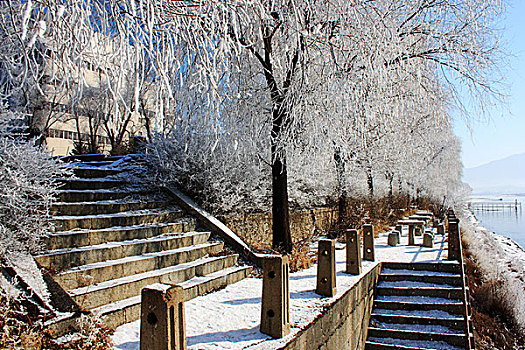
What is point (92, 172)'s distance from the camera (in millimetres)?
8398

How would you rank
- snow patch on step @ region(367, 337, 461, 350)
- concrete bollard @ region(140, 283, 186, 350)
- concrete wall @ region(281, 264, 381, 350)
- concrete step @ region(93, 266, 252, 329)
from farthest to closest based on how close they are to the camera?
1. snow patch on step @ region(367, 337, 461, 350)
2. concrete wall @ region(281, 264, 381, 350)
3. concrete step @ region(93, 266, 252, 329)
4. concrete bollard @ region(140, 283, 186, 350)

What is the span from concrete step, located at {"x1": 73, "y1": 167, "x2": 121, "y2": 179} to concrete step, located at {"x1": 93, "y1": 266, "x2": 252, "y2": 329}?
4.11 m

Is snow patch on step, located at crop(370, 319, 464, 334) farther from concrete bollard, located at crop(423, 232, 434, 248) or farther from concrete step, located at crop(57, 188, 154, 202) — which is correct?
concrete step, located at crop(57, 188, 154, 202)

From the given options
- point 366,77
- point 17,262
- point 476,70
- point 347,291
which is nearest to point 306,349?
point 347,291

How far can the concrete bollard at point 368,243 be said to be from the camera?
834 cm

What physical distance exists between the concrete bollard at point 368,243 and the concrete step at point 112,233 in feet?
12.9

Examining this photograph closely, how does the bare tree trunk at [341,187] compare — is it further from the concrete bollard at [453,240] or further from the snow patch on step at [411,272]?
the snow patch on step at [411,272]

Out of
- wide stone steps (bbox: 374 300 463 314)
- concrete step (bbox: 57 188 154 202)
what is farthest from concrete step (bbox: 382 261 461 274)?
concrete step (bbox: 57 188 154 202)

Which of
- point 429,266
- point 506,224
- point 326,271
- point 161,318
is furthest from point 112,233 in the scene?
point 506,224

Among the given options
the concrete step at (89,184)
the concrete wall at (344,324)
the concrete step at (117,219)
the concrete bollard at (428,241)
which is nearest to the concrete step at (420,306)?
the concrete wall at (344,324)

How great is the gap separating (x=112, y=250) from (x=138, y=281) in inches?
29.9

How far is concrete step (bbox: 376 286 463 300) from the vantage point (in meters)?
7.34

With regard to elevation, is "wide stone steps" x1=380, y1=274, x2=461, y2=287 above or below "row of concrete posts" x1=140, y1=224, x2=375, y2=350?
below

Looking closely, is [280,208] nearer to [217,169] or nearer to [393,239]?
[217,169]
